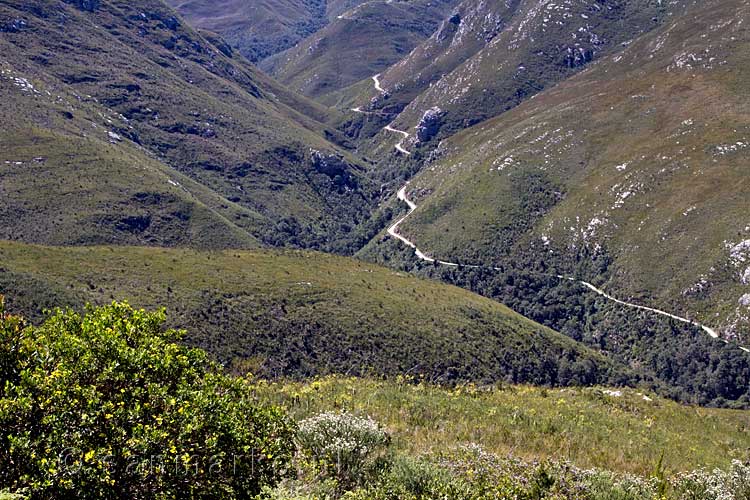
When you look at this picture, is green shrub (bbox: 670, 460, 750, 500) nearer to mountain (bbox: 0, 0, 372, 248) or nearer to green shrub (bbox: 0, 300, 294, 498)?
Answer: green shrub (bbox: 0, 300, 294, 498)

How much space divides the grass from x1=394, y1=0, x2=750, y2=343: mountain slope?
299 ft

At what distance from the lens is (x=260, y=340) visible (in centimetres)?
6431

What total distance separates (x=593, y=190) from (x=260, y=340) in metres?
103

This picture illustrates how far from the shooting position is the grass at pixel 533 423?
1593 centimetres

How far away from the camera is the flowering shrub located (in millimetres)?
12438

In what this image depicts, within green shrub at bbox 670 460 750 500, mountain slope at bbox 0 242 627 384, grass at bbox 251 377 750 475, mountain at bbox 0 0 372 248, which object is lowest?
mountain at bbox 0 0 372 248

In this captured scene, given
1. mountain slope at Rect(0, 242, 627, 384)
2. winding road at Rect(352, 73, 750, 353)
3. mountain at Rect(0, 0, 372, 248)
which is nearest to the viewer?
mountain slope at Rect(0, 242, 627, 384)

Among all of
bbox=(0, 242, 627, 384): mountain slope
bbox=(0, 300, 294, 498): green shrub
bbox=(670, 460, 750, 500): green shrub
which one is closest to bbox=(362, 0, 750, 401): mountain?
bbox=(0, 242, 627, 384): mountain slope

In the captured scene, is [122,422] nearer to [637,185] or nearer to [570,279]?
[570,279]

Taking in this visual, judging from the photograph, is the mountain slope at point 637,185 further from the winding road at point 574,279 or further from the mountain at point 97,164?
the mountain at point 97,164

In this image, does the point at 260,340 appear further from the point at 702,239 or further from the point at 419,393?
the point at 702,239

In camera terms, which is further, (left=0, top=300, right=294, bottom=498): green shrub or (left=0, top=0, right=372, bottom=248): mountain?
(left=0, top=0, right=372, bottom=248): mountain

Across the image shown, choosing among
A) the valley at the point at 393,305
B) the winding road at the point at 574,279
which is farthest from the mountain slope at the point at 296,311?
the winding road at the point at 574,279

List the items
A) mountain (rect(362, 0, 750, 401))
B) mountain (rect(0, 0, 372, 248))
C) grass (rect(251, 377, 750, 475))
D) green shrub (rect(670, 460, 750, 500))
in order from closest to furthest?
green shrub (rect(670, 460, 750, 500)) → grass (rect(251, 377, 750, 475)) → mountain (rect(362, 0, 750, 401)) → mountain (rect(0, 0, 372, 248))
